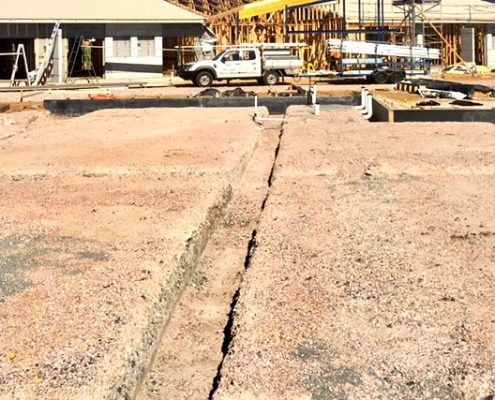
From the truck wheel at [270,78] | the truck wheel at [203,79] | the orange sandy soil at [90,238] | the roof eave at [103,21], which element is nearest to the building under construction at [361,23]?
the roof eave at [103,21]

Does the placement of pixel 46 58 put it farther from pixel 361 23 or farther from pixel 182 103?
pixel 361 23

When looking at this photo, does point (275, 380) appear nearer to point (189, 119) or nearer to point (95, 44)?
point (189, 119)

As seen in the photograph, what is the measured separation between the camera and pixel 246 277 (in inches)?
217

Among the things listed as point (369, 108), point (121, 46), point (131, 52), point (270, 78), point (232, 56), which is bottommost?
point (369, 108)

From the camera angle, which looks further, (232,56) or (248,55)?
(248,55)

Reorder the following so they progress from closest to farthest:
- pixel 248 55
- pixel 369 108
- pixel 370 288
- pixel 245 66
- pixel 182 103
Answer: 1. pixel 370 288
2. pixel 369 108
3. pixel 182 103
4. pixel 245 66
5. pixel 248 55

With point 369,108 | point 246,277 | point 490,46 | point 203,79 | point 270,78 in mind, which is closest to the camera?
point 246,277

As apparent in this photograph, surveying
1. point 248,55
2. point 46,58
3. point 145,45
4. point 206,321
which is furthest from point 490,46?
point 206,321

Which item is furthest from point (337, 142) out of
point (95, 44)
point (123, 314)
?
point (95, 44)

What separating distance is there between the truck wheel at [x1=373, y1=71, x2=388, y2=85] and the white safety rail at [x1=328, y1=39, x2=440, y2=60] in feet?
3.51

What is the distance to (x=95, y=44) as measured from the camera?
38000 millimetres

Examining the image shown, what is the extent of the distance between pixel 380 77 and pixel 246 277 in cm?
2876

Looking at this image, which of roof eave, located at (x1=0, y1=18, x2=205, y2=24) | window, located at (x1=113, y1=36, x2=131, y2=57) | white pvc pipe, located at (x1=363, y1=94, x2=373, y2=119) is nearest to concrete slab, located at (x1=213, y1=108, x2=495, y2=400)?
white pvc pipe, located at (x1=363, y1=94, x2=373, y2=119)

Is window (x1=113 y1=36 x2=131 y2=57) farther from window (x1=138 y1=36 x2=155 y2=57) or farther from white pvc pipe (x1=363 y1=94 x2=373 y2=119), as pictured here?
white pvc pipe (x1=363 y1=94 x2=373 y2=119)
